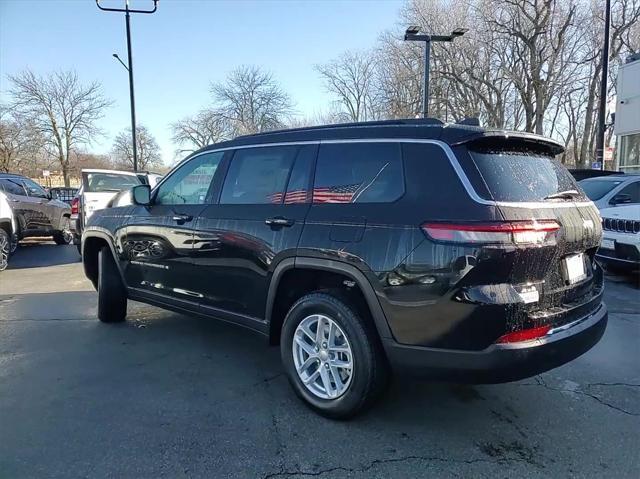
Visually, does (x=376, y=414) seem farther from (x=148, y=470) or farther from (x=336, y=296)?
(x=148, y=470)

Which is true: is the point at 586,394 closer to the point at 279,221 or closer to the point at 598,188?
the point at 279,221

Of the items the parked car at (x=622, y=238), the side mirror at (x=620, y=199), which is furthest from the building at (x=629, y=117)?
the parked car at (x=622, y=238)

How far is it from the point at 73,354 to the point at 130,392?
1.14 meters

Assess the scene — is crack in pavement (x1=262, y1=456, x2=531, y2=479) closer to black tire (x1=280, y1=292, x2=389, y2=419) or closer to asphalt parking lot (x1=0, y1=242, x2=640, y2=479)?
asphalt parking lot (x1=0, y1=242, x2=640, y2=479)

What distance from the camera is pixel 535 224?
268cm

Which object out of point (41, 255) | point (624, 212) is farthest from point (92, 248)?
point (624, 212)

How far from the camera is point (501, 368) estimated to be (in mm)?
2637

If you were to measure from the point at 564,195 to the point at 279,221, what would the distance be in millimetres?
1874

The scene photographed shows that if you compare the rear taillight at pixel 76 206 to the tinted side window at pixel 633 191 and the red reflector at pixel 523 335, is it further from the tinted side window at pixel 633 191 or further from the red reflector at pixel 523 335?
the tinted side window at pixel 633 191

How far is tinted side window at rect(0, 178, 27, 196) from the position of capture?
10.5 metres

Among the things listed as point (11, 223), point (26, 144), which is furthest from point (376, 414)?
point (26, 144)

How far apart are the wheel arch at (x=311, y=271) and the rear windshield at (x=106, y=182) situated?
7446mm

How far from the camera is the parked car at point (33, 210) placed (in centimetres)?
1042

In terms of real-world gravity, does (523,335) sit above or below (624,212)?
below
